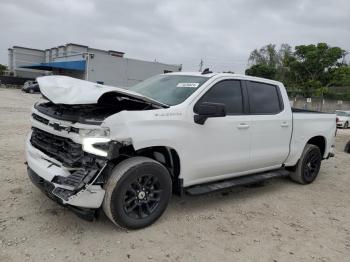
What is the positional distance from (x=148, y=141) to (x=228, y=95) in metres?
1.63

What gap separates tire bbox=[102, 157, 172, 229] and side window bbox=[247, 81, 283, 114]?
6.36 feet

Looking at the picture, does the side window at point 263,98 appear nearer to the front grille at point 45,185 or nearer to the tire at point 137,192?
the tire at point 137,192

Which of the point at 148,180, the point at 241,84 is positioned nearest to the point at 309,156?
the point at 241,84

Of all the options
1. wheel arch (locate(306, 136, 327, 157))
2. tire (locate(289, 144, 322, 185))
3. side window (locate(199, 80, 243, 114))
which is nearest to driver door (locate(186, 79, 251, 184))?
side window (locate(199, 80, 243, 114))

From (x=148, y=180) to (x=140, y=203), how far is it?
268 millimetres

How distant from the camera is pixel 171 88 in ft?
16.8

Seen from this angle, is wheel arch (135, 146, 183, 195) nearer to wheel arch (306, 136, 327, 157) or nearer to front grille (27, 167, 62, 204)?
front grille (27, 167, 62, 204)

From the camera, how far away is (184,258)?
371cm

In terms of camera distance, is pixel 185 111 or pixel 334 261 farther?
pixel 185 111

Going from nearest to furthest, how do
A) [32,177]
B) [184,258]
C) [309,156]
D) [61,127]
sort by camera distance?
[184,258], [61,127], [32,177], [309,156]

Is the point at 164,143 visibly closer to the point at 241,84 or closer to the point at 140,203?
the point at 140,203

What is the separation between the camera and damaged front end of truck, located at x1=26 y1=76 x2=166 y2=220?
378 cm

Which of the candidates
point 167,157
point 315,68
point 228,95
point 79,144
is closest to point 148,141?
point 167,157

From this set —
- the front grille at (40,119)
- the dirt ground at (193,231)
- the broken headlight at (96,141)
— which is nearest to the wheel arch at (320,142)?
the dirt ground at (193,231)
